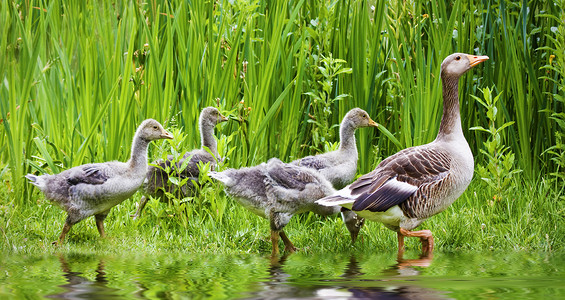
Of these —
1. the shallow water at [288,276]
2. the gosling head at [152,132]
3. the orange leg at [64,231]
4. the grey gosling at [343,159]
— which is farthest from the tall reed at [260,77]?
the shallow water at [288,276]

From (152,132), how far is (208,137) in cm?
92

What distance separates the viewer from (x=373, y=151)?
8.04 metres

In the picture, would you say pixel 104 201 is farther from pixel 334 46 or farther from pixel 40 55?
pixel 334 46

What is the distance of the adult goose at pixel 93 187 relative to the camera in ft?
20.6

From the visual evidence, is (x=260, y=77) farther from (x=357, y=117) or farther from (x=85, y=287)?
(x=85, y=287)

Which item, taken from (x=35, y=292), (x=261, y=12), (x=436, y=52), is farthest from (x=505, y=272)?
(x=261, y=12)

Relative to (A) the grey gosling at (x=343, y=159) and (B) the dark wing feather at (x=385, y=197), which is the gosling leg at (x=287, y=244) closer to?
(B) the dark wing feather at (x=385, y=197)

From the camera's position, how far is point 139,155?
662 cm

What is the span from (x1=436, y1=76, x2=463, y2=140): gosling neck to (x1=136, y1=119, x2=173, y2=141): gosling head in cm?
265

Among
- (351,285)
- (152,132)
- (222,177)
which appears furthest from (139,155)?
(351,285)

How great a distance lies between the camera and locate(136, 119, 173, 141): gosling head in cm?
666

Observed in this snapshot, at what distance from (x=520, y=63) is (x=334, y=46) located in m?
2.17

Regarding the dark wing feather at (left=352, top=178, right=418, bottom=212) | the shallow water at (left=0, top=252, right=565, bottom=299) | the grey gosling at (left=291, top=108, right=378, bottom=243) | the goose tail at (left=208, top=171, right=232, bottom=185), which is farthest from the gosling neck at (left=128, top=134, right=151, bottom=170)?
the dark wing feather at (left=352, top=178, right=418, bottom=212)

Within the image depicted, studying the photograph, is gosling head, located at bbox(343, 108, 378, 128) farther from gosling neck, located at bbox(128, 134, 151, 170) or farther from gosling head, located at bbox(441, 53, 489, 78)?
gosling neck, located at bbox(128, 134, 151, 170)
